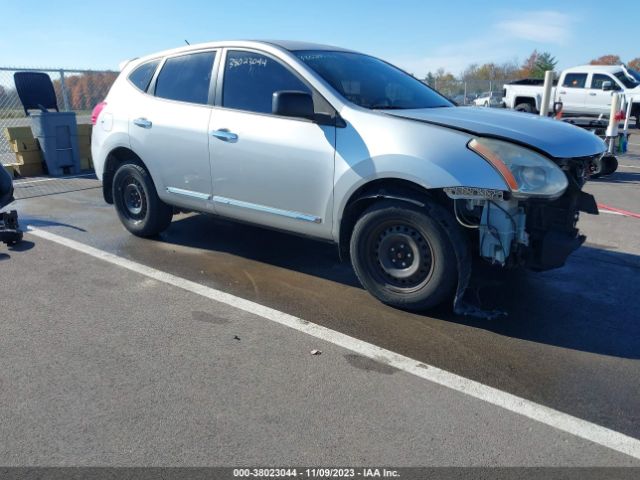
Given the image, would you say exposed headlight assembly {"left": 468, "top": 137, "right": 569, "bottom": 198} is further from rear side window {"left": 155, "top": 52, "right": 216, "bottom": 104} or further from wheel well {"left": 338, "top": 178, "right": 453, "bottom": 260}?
rear side window {"left": 155, "top": 52, "right": 216, "bottom": 104}

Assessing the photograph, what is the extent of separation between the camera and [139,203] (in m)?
5.79

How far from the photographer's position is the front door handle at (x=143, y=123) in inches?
209

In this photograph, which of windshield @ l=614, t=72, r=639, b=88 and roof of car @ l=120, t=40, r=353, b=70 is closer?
roof of car @ l=120, t=40, r=353, b=70

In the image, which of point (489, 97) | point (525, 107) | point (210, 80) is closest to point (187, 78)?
point (210, 80)

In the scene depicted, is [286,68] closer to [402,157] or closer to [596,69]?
[402,157]

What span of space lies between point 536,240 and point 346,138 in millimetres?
1492

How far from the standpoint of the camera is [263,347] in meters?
3.49

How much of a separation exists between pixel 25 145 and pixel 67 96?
2.62 meters

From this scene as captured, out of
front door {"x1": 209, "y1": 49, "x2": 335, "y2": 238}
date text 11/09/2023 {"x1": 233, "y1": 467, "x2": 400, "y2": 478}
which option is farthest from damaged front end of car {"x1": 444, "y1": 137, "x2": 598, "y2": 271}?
date text 11/09/2023 {"x1": 233, "y1": 467, "x2": 400, "y2": 478}

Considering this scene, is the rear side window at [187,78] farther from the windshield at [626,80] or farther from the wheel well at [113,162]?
the windshield at [626,80]

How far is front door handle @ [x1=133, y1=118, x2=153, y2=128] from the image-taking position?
530 centimetres

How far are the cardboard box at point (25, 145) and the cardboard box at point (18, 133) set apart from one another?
0.05 meters

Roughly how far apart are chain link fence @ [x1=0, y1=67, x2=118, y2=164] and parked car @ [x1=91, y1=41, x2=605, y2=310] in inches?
302

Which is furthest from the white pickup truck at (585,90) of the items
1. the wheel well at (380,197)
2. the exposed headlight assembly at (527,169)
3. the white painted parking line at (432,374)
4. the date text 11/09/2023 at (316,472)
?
the date text 11/09/2023 at (316,472)
